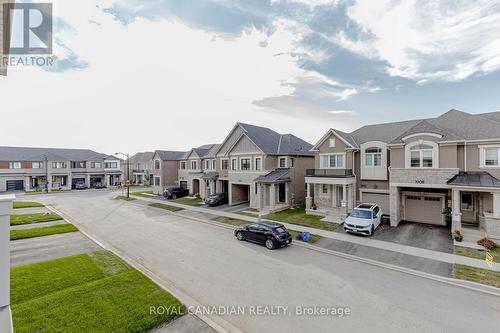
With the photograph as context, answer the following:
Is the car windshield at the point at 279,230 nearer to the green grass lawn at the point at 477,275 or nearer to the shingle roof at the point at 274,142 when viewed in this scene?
the green grass lawn at the point at 477,275

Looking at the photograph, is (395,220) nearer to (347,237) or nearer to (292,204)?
(347,237)

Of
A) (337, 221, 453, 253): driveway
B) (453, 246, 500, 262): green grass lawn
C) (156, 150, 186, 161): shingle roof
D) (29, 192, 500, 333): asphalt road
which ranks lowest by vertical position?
(29, 192, 500, 333): asphalt road

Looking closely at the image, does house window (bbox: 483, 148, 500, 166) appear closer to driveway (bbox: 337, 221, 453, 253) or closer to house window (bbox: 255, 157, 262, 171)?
driveway (bbox: 337, 221, 453, 253)

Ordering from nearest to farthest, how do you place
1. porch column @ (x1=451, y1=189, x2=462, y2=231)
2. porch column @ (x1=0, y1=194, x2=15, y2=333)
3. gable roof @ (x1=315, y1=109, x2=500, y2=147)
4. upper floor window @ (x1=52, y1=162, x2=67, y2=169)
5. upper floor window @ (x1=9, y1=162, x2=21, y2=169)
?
porch column @ (x1=0, y1=194, x2=15, y2=333)
porch column @ (x1=451, y1=189, x2=462, y2=231)
gable roof @ (x1=315, y1=109, x2=500, y2=147)
upper floor window @ (x1=9, y1=162, x2=21, y2=169)
upper floor window @ (x1=52, y1=162, x2=67, y2=169)

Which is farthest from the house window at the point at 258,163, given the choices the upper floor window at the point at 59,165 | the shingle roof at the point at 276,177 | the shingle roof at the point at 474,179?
the upper floor window at the point at 59,165

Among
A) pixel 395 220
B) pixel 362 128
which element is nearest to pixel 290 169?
pixel 362 128

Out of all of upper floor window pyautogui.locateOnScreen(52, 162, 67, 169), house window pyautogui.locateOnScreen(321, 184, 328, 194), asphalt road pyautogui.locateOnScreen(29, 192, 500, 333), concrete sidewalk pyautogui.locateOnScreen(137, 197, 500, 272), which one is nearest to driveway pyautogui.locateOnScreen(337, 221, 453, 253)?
concrete sidewalk pyautogui.locateOnScreen(137, 197, 500, 272)
